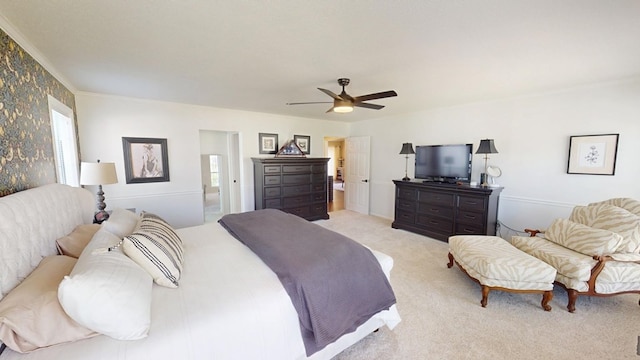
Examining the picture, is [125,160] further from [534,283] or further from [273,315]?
[534,283]

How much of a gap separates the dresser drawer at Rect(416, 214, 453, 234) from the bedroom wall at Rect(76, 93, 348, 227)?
3366 millimetres

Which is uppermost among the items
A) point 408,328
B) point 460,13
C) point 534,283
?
point 460,13

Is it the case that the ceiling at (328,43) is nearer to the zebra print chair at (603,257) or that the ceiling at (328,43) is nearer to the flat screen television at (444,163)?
the flat screen television at (444,163)

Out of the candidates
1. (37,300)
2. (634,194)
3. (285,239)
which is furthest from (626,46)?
(37,300)

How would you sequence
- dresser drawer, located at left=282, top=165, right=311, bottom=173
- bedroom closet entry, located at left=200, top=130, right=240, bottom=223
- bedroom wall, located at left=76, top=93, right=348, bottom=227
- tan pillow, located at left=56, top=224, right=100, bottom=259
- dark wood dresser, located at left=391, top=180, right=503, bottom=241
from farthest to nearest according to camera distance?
bedroom closet entry, located at left=200, top=130, right=240, bottom=223 → dresser drawer, located at left=282, top=165, right=311, bottom=173 → dark wood dresser, located at left=391, top=180, right=503, bottom=241 → bedroom wall, located at left=76, top=93, right=348, bottom=227 → tan pillow, located at left=56, top=224, right=100, bottom=259

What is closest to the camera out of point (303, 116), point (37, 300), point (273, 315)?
point (37, 300)

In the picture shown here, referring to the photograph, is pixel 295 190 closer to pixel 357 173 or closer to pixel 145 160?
pixel 357 173

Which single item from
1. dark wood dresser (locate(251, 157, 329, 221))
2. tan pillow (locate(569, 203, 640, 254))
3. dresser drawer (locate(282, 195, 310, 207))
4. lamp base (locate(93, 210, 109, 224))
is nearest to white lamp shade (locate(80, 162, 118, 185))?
lamp base (locate(93, 210, 109, 224))

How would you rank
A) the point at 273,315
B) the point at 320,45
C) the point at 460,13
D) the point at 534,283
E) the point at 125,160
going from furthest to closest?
the point at 125,160 < the point at 534,283 < the point at 320,45 < the point at 460,13 < the point at 273,315

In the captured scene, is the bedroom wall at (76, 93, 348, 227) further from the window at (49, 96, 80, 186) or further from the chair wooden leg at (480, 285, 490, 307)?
the chair wooden leg at (480, 285, 490, 307)

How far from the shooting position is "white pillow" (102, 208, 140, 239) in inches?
71.1

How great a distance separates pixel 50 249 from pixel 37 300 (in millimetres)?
660

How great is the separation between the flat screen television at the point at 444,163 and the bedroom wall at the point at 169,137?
3034mm

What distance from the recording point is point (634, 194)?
301 cm
